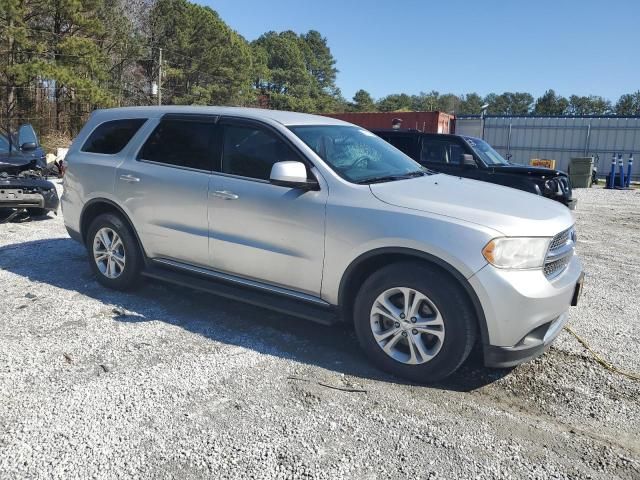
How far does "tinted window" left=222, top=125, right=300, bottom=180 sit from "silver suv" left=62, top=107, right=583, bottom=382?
1 centimetres

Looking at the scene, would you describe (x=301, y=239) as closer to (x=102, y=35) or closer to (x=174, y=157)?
(x=174, y=157)

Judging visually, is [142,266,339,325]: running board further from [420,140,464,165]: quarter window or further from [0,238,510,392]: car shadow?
[420,140,464,165]: quarter window

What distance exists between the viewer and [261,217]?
408 centimetres

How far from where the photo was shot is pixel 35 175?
27.5 feet

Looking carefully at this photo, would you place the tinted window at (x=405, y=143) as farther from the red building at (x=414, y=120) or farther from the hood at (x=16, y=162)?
the red building at (x=414, y=120)

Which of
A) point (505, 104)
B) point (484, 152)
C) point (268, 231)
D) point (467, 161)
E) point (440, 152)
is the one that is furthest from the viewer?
point (505, 104)

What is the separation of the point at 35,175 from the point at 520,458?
8.18m

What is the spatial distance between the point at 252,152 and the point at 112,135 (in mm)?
1864

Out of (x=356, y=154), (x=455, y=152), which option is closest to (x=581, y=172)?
(x=455, y=152)

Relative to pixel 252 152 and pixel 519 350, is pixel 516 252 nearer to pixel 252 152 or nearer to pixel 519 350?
pixel 519 350

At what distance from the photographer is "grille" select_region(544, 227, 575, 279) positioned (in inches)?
134

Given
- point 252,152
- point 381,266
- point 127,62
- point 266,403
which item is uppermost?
point 127,62

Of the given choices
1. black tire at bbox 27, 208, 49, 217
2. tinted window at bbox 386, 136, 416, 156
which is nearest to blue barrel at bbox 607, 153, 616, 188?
tinted window at bbox 386, 136, 416, 156

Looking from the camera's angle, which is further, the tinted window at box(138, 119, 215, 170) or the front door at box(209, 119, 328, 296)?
the tinted window at box(138, 119, 215, 170)
